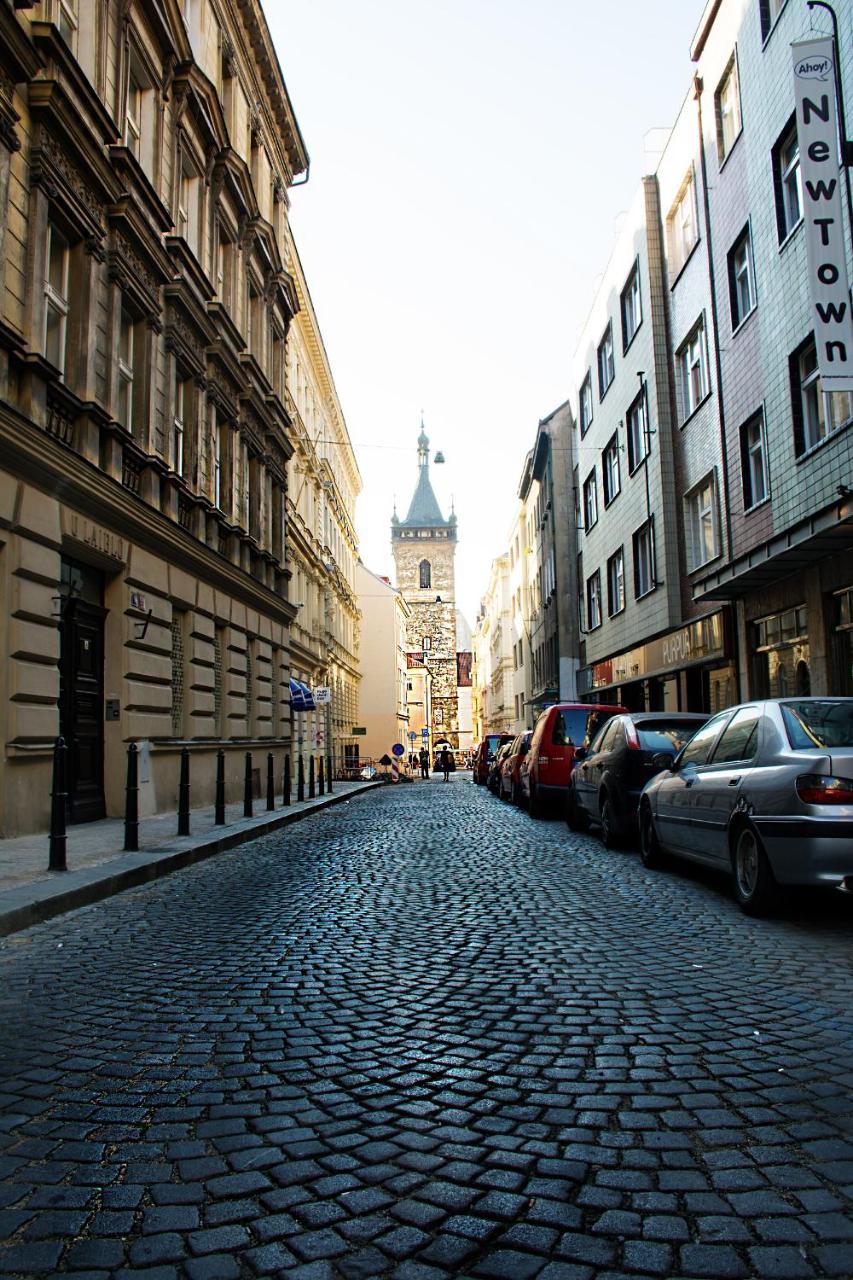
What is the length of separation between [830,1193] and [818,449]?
12.5m

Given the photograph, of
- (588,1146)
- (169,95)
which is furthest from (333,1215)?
(169,95)

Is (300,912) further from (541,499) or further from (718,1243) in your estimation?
(541,499)

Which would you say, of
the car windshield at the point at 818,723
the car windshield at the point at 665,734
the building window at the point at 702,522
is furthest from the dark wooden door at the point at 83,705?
the building window at the point at 702,522

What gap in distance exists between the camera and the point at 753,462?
17.4m

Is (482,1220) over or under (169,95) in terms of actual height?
under

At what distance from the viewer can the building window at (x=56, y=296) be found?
1202 centimetres

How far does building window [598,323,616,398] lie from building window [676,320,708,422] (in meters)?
6.36

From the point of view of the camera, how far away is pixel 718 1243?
2344mm

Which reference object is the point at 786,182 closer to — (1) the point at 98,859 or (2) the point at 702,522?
(2) the point at 702,522

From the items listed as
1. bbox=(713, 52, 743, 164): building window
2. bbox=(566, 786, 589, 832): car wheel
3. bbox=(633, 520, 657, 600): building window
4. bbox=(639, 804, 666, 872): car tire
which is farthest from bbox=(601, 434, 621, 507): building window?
bbox=(639, 804, 666, 872): car tire

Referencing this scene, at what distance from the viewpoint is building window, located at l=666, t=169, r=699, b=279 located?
2098 cm

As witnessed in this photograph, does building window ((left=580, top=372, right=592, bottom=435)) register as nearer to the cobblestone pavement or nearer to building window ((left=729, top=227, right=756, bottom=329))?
building window ((left=729, top=227, right=756, bottom=329))

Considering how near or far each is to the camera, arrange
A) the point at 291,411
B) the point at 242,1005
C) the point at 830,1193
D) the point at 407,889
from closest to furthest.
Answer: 1. the point at 830,1193
2. the point at 242,1005
3. the point at 407,889
4. the point at 291,411

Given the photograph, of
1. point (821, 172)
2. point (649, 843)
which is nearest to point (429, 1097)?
point (649, 843)
